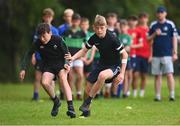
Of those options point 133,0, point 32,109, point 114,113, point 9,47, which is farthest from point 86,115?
point 9,47

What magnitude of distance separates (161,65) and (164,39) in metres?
0.72

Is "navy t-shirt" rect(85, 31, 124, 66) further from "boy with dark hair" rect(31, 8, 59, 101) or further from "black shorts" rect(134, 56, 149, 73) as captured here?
"black shorts" rect(134, 56, 149, 73)

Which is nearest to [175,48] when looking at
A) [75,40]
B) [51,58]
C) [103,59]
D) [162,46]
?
[162,46]

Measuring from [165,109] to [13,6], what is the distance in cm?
1637

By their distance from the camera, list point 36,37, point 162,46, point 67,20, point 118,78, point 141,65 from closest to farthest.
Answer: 1. point 118,78
2. point 36,37
3. point 162,46
4. point 67,20
5. point 141,65

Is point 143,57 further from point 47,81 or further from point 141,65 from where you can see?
point 47,81

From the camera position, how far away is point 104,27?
13.6 meters

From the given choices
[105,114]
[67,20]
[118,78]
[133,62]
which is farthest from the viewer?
[133,62]

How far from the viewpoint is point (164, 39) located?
18.9 meters

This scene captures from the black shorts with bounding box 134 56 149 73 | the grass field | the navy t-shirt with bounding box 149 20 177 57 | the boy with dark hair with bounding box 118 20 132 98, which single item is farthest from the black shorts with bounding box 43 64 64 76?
the black shorts with bounding box 134 56 149 73

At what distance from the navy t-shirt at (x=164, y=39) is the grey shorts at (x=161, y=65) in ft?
0.39

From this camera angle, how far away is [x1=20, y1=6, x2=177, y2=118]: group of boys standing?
13.8 m

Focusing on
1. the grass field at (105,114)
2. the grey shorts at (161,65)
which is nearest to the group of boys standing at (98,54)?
the grey shorts at (161,65)

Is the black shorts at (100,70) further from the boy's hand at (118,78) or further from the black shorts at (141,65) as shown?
the black shorts at (141,65)
